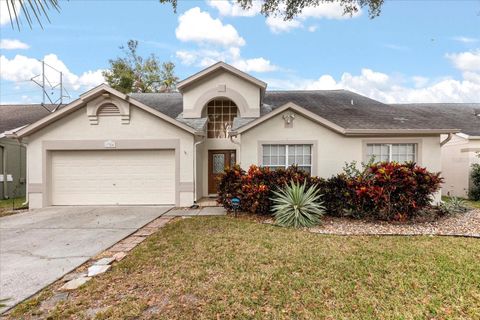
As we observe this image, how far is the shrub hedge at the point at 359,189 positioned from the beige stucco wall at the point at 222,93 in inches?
180

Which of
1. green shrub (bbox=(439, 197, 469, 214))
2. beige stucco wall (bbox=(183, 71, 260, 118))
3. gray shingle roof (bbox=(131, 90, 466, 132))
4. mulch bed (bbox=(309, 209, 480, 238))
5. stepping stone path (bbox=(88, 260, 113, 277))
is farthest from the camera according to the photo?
beige stucco wall (bbox=(183, 71, 260, 118))

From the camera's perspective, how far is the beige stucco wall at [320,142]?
11453 mm

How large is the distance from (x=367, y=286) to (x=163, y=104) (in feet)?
47.3

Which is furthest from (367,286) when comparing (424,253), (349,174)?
(349,174)

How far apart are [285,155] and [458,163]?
32.6ft

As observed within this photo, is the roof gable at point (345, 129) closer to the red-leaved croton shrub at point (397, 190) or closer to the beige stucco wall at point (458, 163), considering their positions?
the red-leaved croton shrub at point (397, 190)

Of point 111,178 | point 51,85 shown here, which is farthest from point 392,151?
point 51,85

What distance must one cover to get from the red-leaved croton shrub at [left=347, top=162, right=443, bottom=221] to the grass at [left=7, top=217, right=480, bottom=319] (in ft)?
5.15

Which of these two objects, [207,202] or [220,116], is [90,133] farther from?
[220,116]

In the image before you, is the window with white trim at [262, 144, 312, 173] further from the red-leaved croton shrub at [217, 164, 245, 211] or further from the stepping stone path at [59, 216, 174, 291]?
the stepping stone path at [59, 216, 174, 291]

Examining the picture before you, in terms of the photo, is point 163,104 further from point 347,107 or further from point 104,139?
point 347,107

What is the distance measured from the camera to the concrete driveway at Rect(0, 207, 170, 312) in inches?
198

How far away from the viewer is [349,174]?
9930 millimetres

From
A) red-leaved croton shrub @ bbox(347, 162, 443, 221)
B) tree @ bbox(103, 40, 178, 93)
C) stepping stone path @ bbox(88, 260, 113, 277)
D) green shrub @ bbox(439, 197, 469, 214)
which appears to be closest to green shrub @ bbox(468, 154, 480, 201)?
green shrub @ bbox(439, 197, 469, 214)
